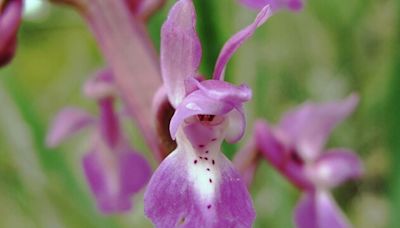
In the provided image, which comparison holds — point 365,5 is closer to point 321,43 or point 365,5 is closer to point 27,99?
point 321,43

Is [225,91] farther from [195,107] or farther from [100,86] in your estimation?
[100,86]

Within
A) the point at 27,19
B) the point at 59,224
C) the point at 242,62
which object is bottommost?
the point at 59,224

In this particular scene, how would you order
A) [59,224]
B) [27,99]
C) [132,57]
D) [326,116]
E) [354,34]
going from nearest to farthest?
[132,57] → [326,116] → [27,99] → [59,224] → [354,34]

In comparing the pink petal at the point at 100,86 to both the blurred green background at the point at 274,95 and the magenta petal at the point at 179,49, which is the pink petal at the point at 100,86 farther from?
the magenta petal at the point at 179,49

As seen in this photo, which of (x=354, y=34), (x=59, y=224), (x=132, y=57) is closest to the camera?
(x=132, y=57)

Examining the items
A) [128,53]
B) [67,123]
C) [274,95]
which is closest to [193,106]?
[128,53]

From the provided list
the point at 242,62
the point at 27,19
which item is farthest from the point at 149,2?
the point at 27,19

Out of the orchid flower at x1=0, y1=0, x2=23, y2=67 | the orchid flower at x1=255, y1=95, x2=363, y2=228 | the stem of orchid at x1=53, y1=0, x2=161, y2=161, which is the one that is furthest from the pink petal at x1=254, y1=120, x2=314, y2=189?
the orchid flower at x1=0, y1=0, x2=23, y2=67

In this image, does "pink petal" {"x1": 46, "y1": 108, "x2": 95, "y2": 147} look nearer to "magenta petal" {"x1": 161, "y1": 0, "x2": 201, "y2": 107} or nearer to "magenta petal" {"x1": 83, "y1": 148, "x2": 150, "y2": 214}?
"magenta petal" {"x1": 83, "y1": 148, "x2": 150, "y2": 214}
